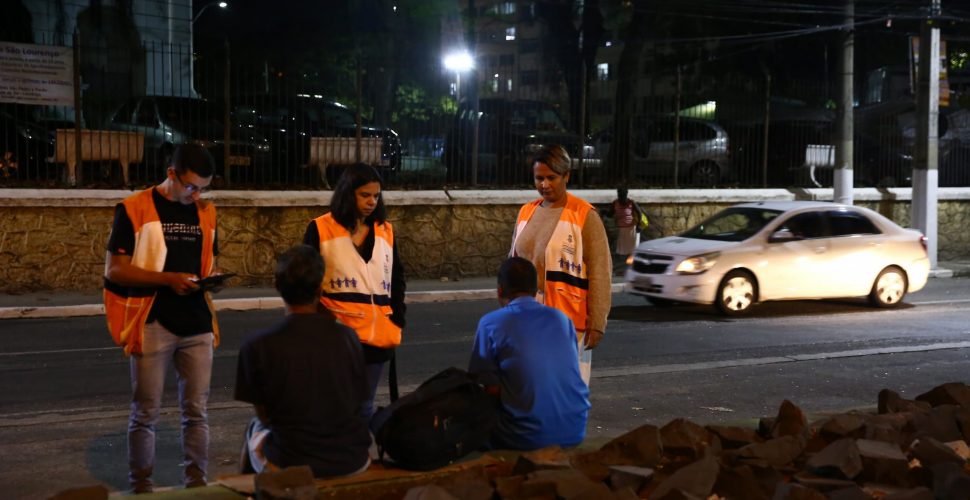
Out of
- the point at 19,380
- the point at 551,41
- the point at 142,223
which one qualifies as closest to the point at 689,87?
the point at 551,41

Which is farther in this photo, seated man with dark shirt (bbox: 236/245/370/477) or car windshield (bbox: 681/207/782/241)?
car windshield (bbox: 681/207/782/241)

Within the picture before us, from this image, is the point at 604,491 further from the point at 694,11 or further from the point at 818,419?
the point at 694,11

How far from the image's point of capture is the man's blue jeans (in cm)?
526

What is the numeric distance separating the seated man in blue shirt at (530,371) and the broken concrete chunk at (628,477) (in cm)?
56

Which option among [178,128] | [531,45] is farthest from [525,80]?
[531,45]

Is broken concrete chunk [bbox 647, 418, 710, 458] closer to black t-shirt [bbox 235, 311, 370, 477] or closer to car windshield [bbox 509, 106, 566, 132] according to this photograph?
black t-shirt [bbox 235, 311, 370, 477]

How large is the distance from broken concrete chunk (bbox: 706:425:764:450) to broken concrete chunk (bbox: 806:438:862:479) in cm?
55

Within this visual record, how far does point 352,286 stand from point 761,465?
202 centimetres

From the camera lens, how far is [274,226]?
53.5ft

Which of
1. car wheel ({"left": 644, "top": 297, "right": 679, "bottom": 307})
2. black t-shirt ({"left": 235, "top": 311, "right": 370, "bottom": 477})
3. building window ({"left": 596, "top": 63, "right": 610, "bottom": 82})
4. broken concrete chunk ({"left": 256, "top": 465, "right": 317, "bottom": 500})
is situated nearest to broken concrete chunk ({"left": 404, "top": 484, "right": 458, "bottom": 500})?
broken concrete chunk ({"left": 256, "top": 465, "right": 317, "bottom": 500})

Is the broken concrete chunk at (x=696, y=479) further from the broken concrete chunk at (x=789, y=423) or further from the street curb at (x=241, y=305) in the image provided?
the street curb at (x=241, y=305)

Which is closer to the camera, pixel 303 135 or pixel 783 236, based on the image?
pixel 783 236

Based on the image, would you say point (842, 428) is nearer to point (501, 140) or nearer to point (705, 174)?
point (501, 140)

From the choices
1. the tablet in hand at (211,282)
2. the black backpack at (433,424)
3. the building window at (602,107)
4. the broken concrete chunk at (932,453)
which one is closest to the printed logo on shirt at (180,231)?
the tablet in hand at (211,282)
